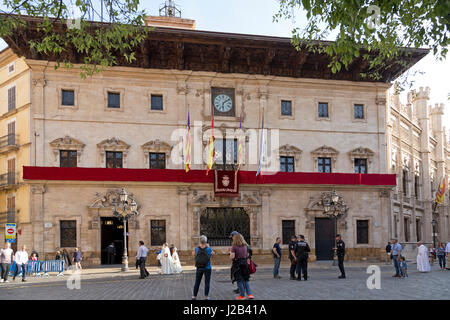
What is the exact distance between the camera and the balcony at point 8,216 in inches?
1233

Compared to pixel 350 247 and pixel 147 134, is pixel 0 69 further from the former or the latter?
pixel 350 247

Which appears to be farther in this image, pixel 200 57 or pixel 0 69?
pixel 0 69

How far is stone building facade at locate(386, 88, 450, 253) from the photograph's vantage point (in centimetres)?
4306

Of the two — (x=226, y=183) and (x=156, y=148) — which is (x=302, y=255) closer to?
(x=226, y=183)

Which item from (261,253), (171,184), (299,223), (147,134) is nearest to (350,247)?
(299,223)

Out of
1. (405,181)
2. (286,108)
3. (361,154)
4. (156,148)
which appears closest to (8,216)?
(156,148)

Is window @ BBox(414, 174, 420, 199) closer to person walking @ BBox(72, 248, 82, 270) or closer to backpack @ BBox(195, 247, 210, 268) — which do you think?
person walking @ BBox(72, 248, 82, 270)

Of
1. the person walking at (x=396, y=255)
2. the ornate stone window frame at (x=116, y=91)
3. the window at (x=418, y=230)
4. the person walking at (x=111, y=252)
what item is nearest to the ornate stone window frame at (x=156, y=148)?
the ornate stone window frame at (x=116, y=91)

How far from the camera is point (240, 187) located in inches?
1291

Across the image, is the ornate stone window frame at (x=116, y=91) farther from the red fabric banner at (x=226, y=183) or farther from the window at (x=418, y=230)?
the window at (x=418, y=230)

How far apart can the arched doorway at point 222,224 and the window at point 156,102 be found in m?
6.77

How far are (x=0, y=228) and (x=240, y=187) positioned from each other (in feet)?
48.0

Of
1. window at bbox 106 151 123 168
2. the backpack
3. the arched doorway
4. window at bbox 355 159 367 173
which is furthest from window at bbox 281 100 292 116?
the backpack

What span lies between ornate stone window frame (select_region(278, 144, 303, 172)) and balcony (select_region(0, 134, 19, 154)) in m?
15.6
